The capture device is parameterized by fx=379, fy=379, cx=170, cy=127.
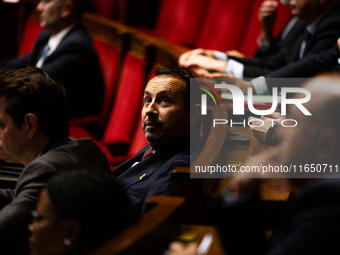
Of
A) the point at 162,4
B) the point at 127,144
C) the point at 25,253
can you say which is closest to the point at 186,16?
the point at 162,4

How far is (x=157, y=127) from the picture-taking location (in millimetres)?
966

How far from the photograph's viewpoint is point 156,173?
87cm

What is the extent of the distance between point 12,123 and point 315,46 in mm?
1036

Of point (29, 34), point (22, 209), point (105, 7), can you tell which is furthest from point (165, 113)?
point (29, 34)

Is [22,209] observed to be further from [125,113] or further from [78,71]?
[78,71]

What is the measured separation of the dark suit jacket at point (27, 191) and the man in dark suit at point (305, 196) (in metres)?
0.25

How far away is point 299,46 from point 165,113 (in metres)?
0.81

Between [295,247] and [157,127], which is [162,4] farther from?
[295,247]

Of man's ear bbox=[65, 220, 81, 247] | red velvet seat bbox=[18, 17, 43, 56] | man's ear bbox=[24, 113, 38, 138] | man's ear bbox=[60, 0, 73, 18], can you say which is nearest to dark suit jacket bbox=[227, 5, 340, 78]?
man's ear bbox=[24, 113, 38, 138]

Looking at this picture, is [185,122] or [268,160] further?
[185,122]

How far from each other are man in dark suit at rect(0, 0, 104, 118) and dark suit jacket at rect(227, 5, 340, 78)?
0.76m

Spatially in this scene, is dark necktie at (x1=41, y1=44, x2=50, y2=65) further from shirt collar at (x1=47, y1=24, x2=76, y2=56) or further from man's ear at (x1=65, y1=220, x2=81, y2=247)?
man's ear at (x1=65, y1=220, x2=81, y2=247)

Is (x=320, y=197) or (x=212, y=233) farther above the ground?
(x=320, y=197)


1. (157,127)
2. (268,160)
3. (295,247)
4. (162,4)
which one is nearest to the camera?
(295,247)
